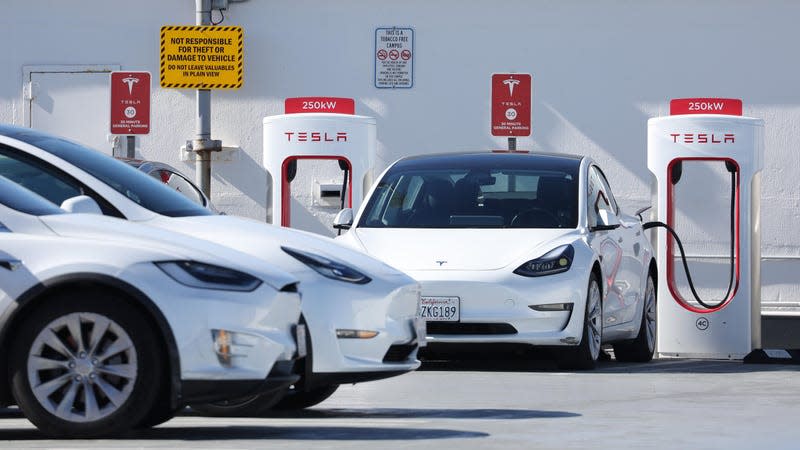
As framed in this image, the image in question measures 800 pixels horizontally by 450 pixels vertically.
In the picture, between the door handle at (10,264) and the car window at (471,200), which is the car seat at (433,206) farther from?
the door handle at (10,264)

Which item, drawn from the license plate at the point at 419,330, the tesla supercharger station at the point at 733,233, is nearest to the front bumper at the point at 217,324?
the license plate at the point at 419,330

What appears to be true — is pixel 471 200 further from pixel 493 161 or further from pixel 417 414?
pixel 417 414

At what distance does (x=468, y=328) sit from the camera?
1195 centimetres

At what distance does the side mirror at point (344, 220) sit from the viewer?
12898 mm

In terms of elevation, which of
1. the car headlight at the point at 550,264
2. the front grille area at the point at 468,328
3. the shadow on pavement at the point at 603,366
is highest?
the car headlight at the point at 550,264

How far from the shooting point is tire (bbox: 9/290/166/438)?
787 cm

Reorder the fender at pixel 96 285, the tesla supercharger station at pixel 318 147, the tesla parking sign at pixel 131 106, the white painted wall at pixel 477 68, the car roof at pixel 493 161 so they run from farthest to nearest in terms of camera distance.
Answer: the white painted wall at pixel 477 68, the tesla parking sign at pixel 131 106, the tesla supercharger station at pixel 318 147, the car roof at pixel 493 161, the fender at pixel 96 285

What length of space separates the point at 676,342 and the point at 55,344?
810 cm

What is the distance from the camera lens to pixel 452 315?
1188cm

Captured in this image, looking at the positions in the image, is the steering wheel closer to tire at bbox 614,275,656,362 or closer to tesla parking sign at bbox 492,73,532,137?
tire at bbox 614,275,656,362

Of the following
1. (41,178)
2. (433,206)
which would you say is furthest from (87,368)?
(433,206)

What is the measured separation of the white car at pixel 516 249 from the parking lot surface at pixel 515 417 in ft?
1.07

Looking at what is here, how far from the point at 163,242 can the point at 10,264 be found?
630 mm

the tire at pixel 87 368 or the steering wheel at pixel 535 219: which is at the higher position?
the steering wheel at pixel 535 219
